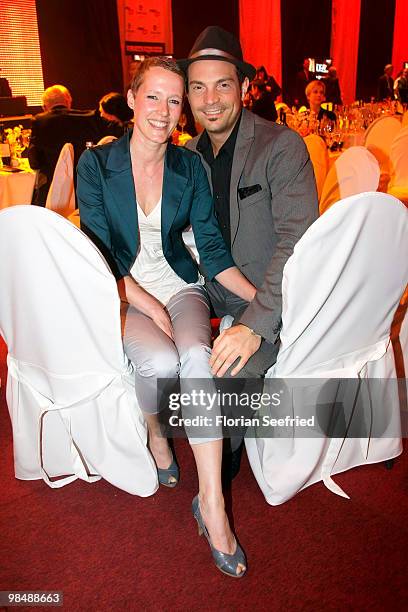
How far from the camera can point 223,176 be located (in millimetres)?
2008

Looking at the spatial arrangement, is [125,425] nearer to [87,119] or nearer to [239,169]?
[239,169]

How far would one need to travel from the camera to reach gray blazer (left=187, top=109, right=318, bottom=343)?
5.74ft

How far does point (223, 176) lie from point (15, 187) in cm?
255

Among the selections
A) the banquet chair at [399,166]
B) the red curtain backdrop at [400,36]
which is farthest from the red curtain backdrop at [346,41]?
the banquet chair at [399,166]

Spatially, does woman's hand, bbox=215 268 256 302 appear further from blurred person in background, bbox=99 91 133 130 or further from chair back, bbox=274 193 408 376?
blurred person in background, bbox=99 91 133 130

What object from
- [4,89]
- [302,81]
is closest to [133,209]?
[4,89]

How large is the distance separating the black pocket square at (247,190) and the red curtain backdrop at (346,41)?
501 inches

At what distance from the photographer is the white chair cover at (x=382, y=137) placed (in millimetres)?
4293

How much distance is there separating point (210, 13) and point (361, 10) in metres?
4.87

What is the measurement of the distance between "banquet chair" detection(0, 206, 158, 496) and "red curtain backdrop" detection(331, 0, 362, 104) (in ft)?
43.6

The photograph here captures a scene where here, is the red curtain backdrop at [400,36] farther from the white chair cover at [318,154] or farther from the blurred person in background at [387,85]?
the white chair cover at [318,154]

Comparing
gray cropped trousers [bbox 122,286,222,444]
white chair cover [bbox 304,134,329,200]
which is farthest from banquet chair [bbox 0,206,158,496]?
white chair cover [bbox 304,134,329,200]

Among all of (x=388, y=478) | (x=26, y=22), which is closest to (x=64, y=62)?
(x=26, y=22)

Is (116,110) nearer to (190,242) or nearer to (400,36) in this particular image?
(190,242)
